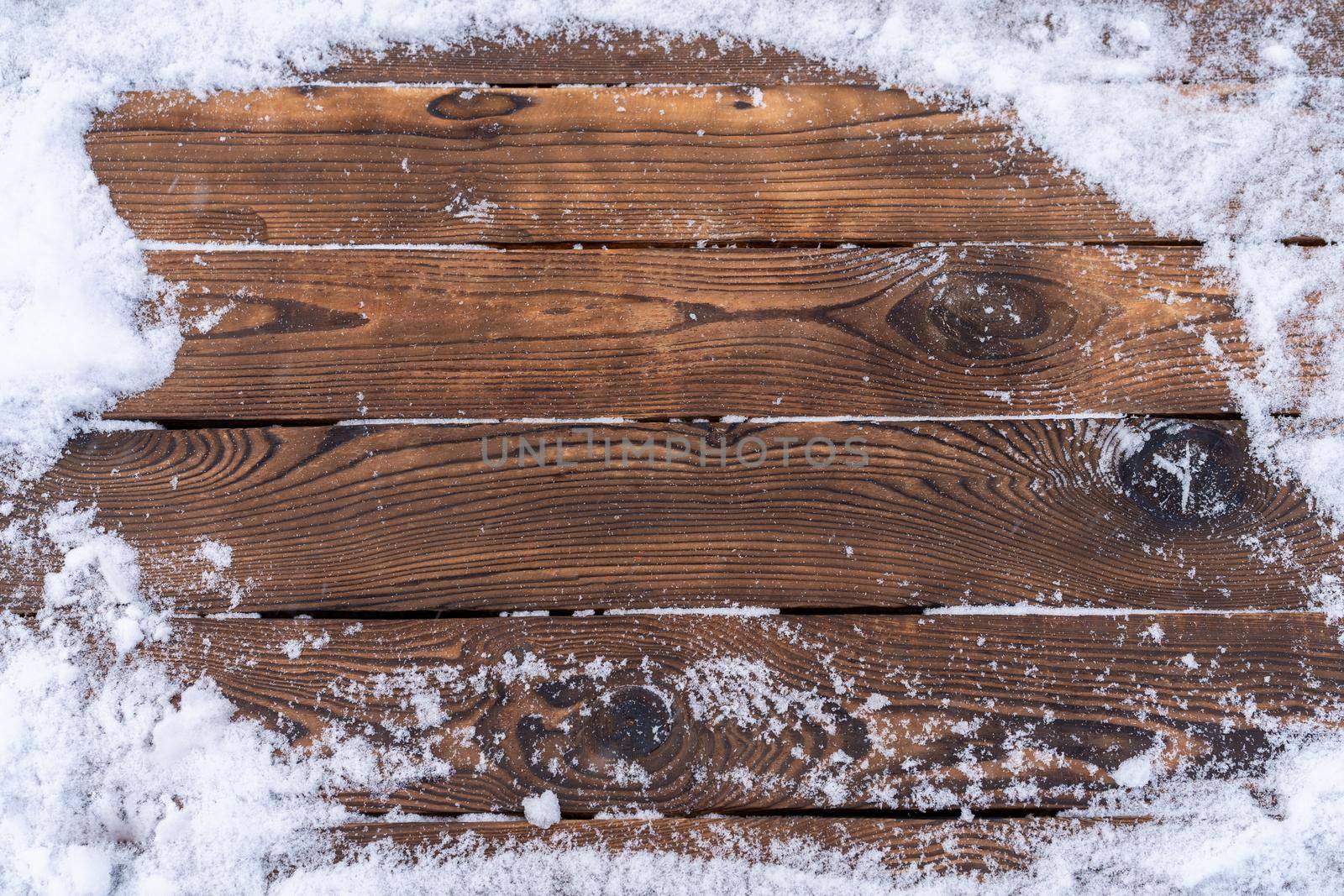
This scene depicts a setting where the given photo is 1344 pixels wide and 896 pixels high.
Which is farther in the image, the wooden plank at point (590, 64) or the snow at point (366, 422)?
the wooden plank at point (590, 64)

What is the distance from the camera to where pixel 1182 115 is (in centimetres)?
100

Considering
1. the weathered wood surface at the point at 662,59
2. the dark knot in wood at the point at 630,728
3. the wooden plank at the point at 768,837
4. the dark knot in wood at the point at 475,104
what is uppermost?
the weathered wood surface at the point at 662,59

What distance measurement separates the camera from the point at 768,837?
0.92 meters

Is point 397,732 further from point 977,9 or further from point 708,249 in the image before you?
point 977,9

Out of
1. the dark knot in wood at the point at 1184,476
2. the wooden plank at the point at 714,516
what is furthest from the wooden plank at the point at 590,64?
the dark knot in wood at the point at 1184,476

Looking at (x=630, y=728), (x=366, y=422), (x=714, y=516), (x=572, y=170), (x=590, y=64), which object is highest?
(x=590, y=64)

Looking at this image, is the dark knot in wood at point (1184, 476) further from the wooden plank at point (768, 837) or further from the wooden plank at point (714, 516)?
the wooden plank at point (768, 837)

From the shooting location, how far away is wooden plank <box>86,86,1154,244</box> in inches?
38.8

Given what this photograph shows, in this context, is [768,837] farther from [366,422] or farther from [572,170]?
[572,170]

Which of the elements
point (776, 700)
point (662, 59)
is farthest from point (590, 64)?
point (776, 700)

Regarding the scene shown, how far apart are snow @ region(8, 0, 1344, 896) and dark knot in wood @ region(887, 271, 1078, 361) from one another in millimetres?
178

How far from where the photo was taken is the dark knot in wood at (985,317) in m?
0.96

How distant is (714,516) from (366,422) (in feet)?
1.51

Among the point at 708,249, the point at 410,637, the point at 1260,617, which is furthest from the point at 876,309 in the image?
the point at 410,637
